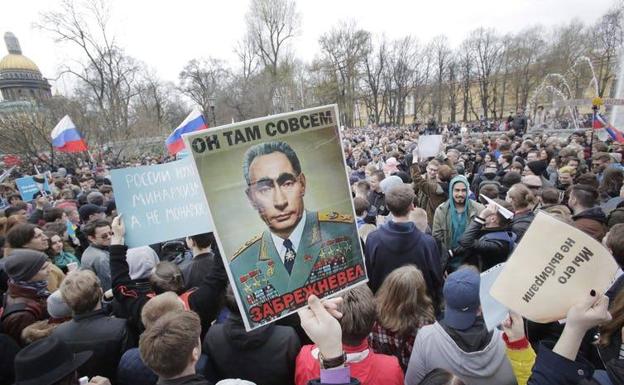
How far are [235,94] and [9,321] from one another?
137 ft

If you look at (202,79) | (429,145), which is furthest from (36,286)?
(202,79)

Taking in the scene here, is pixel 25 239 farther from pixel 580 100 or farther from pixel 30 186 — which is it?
pixel 580 100

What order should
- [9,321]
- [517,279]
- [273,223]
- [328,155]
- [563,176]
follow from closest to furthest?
1. [517,279]
2. [273,223]
3. [328,155]
4. [9,321]
5. [563,176]

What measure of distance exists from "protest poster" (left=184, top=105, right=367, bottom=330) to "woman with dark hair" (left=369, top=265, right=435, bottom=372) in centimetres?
68

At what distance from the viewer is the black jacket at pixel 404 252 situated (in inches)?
126

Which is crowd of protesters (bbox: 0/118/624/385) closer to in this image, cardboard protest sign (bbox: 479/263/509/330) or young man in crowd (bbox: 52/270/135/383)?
young man in crowd (bbox: 52/270/135/383)

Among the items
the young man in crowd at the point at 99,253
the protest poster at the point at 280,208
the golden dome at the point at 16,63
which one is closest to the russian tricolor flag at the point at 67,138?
the young man in crowd at the point at 99,253

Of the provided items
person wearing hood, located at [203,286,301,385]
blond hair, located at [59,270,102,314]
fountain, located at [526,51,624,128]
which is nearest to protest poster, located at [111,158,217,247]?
blond hair, located at [59,270,102,314]

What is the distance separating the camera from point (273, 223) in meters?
1.70

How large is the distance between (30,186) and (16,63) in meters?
71.7

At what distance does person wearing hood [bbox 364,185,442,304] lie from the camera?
3215mm

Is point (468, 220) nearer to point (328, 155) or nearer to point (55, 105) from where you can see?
point (328, 155)

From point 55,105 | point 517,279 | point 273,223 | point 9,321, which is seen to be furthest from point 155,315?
point 55,105

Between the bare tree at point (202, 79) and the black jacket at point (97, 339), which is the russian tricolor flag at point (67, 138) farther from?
the bare tree at point (202, 79)
